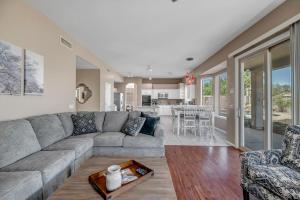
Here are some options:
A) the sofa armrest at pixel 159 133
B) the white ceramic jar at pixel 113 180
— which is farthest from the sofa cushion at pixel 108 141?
the white ceramic jar at pixel 113 180

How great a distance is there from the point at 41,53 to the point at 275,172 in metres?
3.87

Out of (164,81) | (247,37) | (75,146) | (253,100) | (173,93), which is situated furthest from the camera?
(164,81)

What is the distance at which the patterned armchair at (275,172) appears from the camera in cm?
147

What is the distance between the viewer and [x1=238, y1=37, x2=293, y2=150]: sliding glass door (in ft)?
9.12

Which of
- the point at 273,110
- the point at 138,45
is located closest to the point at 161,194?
the point at 273,110

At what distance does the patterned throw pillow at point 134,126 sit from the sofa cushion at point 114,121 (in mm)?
268

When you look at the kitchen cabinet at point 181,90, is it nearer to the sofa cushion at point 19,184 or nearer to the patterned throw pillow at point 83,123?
the patterned throw pillow at point 83,123

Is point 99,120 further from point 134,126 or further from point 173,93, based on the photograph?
point 173,93

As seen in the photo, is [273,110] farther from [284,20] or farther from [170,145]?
[170,145]

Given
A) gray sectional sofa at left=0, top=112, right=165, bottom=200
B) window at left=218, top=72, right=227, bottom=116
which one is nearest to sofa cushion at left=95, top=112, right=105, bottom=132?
gray sectional sofa at left=0, top=112, right=165, bottom=200

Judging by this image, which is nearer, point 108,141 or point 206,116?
point 108,141

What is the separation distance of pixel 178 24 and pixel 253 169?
9.37ft

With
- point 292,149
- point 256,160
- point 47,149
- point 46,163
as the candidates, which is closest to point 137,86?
point 47,149

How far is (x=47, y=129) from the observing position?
2584 millimetres
